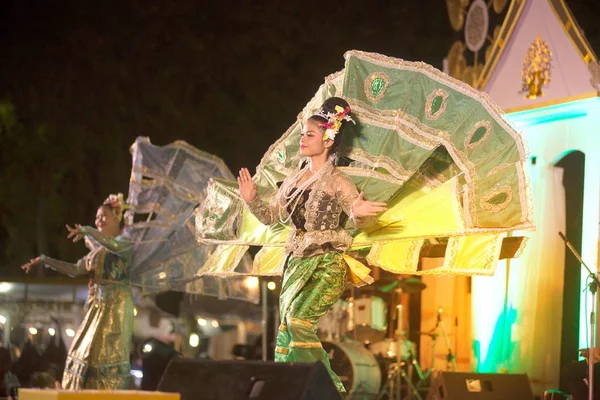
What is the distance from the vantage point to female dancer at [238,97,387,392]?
18.3 feet

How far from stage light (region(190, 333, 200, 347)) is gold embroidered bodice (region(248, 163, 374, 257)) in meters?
6.56

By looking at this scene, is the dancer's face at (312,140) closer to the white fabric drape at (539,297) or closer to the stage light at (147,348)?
the white fabric drape at (539,297)

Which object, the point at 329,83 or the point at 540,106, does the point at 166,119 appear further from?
the point at 329,83

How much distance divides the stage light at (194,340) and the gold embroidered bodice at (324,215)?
21.5 feet

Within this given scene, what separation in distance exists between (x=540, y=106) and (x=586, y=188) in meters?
0.85

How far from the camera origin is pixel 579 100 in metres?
8.23

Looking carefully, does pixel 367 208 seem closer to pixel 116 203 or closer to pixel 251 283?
pixel 116 203

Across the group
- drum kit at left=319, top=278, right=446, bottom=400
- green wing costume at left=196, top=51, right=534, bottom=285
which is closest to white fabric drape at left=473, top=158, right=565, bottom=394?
drum kit at left=319, top=278, right=446, bottom=400

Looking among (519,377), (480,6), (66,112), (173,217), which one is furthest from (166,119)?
(519,377)

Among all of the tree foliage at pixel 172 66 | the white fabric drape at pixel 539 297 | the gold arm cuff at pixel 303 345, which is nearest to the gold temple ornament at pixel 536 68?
the white fabric drape at pixel 539 297

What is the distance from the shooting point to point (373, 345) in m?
11.5

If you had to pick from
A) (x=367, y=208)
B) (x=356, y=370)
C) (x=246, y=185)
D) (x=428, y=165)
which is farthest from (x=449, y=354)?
(x=367, y=208)

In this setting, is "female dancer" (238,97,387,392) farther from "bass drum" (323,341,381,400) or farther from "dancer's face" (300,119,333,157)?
"bass drum" (323,341,381,400)

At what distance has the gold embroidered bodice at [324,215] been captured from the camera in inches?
224
